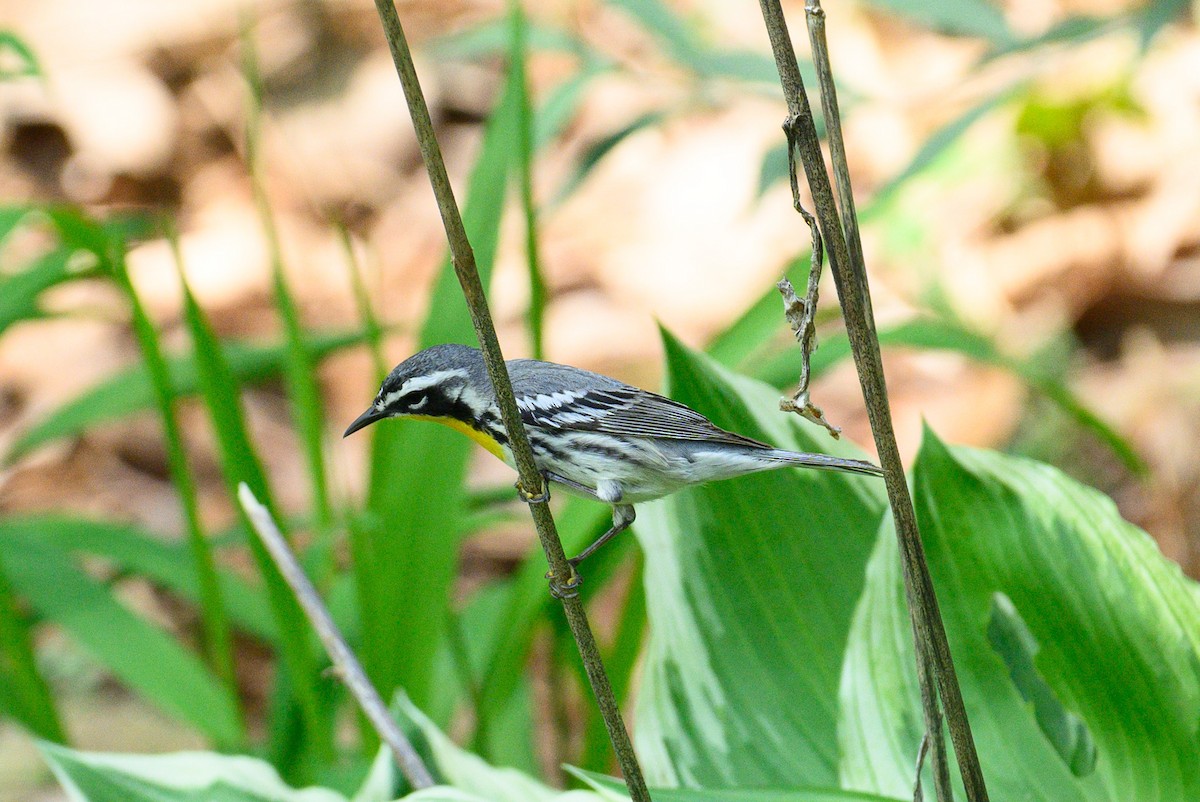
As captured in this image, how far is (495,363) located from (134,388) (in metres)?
1.25

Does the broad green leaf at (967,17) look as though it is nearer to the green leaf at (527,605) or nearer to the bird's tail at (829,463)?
the green leaf at (527,605)

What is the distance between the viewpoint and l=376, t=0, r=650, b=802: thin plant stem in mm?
454

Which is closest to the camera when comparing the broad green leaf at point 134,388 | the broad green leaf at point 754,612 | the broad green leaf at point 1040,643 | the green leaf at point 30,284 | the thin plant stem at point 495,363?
the thin plant stem at point 495,363

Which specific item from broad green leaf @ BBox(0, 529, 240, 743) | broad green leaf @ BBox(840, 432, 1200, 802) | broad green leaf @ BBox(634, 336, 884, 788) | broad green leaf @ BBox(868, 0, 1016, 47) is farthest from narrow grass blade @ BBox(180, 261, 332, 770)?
broad green leaf @ BBox(868, 0, 1016, 47)

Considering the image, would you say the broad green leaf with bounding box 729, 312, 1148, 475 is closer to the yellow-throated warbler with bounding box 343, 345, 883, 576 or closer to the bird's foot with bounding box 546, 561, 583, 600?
the yellow-throated warbler with bounding box 343, 345, 883, 576

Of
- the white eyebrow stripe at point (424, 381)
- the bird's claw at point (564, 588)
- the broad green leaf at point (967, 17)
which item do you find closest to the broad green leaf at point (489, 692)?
the white eyebrow stripe at point (424, 381)

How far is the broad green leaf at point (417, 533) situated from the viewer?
1.13 metres

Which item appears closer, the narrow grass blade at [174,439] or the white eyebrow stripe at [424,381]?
the white eyebrow stripe at [424,381]

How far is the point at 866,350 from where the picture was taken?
50cm

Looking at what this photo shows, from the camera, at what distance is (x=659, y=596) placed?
100cm

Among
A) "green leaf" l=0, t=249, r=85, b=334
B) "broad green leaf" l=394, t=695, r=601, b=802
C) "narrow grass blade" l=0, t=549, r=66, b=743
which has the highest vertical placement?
"green leaf" l=0, t=249, r=85, b=334

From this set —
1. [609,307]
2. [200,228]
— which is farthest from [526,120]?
[200,228]

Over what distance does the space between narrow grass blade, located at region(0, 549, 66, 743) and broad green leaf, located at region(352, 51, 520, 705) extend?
0.36 meters

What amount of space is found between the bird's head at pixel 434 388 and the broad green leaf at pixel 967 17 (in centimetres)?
90
